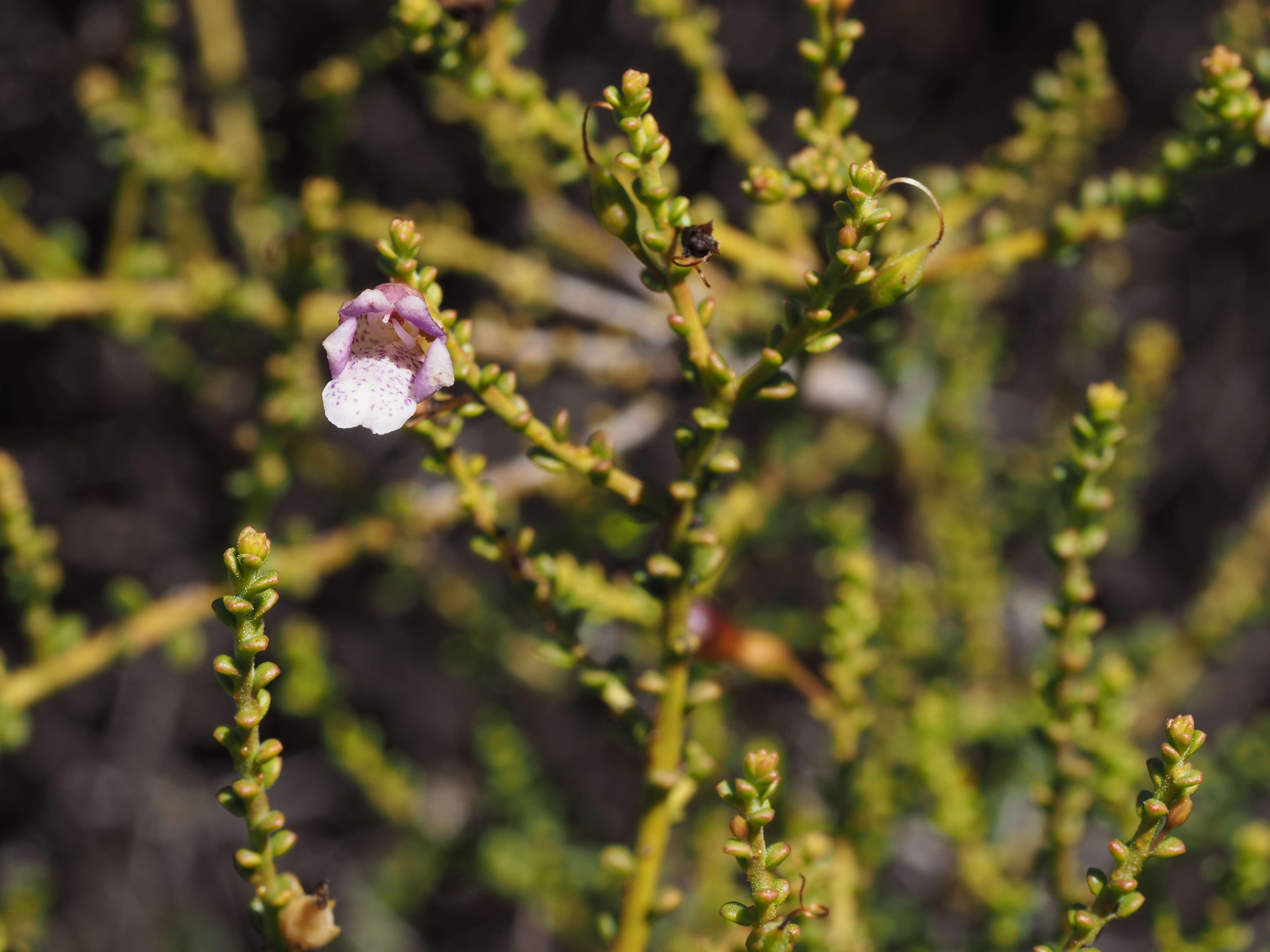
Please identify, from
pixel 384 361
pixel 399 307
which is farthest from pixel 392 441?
pixel 399 307

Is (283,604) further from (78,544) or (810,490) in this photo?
(810,490)

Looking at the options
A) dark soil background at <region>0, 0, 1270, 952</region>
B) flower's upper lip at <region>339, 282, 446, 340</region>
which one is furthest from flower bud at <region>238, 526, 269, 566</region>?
dark soil background at <region>0, 0, 1270, 952</region>

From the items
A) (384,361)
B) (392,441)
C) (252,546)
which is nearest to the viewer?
(252,546)

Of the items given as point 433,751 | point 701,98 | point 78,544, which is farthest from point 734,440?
point 78,544

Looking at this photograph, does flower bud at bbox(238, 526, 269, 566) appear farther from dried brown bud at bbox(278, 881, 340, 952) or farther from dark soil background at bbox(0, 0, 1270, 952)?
dark soil background at bbox(0, 0, 1270, 952)

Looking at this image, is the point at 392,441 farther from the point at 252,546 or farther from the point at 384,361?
the point at 252,546
